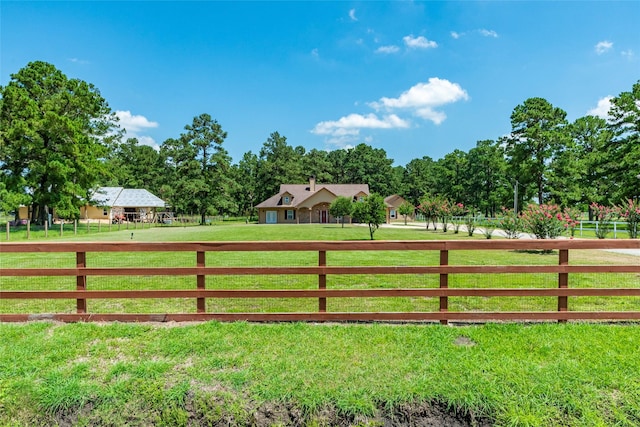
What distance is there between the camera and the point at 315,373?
134 inches

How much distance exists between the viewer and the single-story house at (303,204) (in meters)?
50.1

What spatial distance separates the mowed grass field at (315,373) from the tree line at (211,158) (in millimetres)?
26866

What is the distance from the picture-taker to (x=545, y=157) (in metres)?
35.9

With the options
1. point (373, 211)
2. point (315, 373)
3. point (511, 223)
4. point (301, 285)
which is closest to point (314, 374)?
point (315, 373)

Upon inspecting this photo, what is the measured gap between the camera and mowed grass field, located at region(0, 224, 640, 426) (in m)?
2.99

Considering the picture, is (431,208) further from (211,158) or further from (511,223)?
(211,158)

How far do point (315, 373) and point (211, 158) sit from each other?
4816 centimetres

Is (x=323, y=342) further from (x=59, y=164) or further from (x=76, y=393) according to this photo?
(x=59, y=164)

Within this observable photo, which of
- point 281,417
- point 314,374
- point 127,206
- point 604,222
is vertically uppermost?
point 127,206

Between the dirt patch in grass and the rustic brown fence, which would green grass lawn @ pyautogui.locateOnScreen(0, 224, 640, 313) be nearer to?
the rustic brown fence

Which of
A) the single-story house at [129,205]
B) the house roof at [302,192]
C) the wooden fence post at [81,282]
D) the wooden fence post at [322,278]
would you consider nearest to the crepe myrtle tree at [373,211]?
the wooden fence post at [322,278]

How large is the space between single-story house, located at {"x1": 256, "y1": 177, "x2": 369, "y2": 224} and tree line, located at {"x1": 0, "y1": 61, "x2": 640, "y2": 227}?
5.98 meters

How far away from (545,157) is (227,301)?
38572mm

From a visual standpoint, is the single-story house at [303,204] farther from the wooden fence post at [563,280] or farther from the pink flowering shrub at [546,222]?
the wooden fence post at [563,280]
